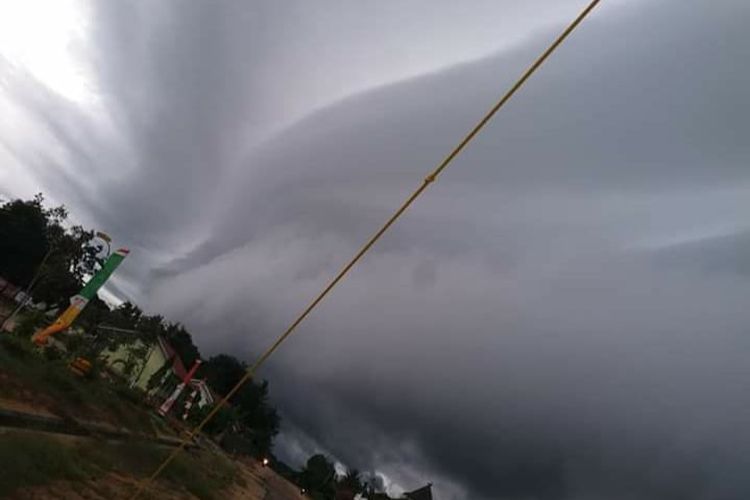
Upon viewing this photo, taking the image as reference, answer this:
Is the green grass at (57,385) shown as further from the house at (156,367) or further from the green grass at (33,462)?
the house at (156,367)

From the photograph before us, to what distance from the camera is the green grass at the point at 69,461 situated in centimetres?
1435

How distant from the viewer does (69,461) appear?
58.6ft

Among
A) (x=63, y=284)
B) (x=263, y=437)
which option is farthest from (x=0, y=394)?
(x=263, y=437)

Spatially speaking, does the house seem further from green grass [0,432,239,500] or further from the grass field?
green grass [0,432,239,500]

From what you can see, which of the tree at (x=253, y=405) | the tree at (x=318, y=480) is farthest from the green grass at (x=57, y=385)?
the tree at (x=253, y=405)

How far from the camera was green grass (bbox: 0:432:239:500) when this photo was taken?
1435 cm

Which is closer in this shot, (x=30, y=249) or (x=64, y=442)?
(x=64, y=442)

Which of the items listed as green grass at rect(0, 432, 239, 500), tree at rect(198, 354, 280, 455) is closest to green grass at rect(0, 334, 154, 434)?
green grass at rect(0, 432, 239, 500)

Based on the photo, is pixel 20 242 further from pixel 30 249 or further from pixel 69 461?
pixel 69 461

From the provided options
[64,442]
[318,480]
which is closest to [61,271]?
[64,442]

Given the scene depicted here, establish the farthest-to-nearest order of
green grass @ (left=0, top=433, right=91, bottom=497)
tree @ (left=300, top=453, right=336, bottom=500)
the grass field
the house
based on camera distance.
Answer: tree @ (left=300, top=453, right=336, bottom=500)
the house
the grass field
green grass @ (left=0, top=433, right=91, bottom=497)

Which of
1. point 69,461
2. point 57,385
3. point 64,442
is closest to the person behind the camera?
point 69,461

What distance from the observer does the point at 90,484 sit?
17.5m

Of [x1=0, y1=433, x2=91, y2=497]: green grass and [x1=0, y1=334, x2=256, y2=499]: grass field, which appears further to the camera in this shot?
[x1=0, y1=334, x2=256, y2=499]: grass field
